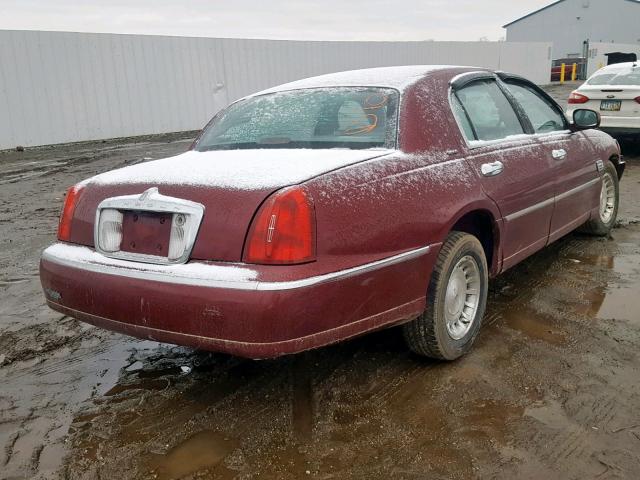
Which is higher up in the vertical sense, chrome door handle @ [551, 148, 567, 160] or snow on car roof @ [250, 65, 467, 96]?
snow on car roof @ [250, 65, 467, 96]

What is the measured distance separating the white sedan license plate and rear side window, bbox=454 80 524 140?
239 inches

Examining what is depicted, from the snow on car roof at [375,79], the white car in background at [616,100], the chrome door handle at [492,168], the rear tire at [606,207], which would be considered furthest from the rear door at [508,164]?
the white car in background at [616,100]

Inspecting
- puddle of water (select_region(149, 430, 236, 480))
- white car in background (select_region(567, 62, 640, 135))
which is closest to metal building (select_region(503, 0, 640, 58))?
white car in background (select_region(567, 62, 640, 135))

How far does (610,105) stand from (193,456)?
875 centimetres

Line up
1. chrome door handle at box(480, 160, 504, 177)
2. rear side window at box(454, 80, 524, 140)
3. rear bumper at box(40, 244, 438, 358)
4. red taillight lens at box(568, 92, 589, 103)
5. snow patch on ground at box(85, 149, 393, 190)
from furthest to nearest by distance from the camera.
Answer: red taillight lens at box(568, 92, 589, 103) < rear side window at box(454, 80, 524, 140) < chrome door handle at box(480, 160, 504, 177) < snow patch on ground at box(85, 149, 393, 190) < rear bumper at box(40, 244, 438, 358)

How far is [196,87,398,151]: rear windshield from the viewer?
2953mm

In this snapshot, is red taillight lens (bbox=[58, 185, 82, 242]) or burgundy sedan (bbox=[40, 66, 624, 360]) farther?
red taillight lens (bbox=[58, 185, 82, 242])

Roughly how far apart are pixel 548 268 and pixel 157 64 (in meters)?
14.5

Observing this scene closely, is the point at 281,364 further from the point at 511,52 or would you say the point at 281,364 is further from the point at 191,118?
the point at 511,52

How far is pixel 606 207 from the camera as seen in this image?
17.6 ft

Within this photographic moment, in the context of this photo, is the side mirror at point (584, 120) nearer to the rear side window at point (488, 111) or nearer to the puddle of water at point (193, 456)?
the rear side window at point (488, 111)

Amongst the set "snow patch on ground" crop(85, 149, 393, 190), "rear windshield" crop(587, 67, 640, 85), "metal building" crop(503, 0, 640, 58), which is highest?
"metal building" crop(503, 0, 640, 58)

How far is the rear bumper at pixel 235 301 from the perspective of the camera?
7.37 feet

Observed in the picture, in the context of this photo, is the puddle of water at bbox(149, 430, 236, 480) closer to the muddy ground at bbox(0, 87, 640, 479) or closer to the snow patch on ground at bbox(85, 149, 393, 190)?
the muddy ground at bbox(0, 87, 640, 479)
